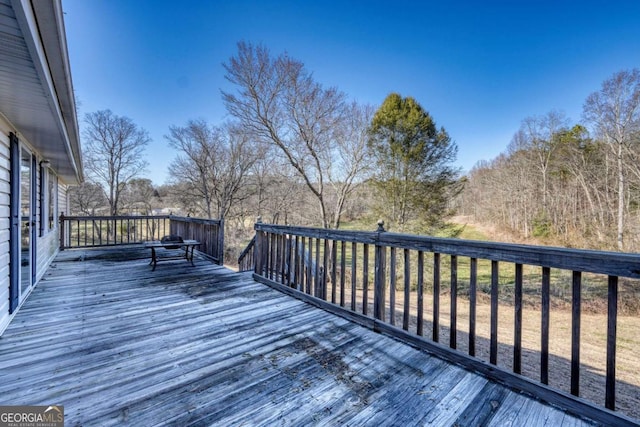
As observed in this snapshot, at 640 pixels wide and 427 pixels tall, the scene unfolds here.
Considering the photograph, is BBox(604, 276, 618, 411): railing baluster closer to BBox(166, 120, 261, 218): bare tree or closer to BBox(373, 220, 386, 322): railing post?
BBox(373, 220, 386, 322): railing post

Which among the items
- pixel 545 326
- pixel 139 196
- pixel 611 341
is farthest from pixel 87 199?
pixel 611 341

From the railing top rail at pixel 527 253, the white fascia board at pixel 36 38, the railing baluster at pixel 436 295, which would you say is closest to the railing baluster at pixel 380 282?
the railing top rail at pixel 527 253

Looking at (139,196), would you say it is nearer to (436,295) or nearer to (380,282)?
(380,282)

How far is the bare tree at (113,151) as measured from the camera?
16266 mm

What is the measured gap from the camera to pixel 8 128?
3166 millimetres

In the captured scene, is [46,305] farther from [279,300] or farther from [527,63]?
[527,63]

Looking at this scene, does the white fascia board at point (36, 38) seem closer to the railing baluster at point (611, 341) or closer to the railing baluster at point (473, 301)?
the railing baluster at point (473, 301)

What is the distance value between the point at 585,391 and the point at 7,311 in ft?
30.4

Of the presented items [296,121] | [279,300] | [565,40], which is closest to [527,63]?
[565,40]

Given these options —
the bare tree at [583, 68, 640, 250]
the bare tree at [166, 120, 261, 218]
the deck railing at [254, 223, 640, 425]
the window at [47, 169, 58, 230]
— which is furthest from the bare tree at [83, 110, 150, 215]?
the bare tree at [583, 68, 640, 250]

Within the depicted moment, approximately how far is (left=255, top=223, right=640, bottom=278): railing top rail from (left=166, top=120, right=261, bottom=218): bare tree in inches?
617

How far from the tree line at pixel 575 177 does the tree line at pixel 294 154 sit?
4253mm

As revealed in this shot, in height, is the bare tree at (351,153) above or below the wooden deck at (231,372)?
above

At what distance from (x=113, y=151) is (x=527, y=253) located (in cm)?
2141
